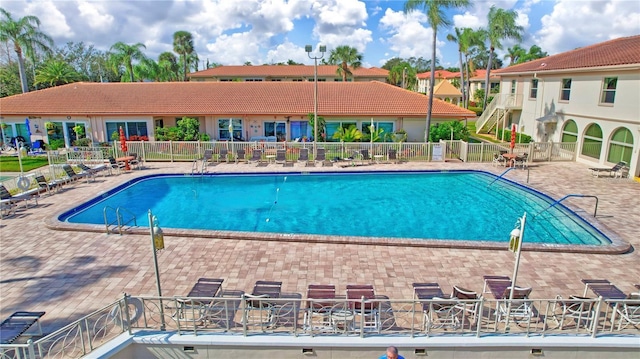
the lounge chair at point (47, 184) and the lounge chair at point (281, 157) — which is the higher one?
the lounge chair at point (281, 157)

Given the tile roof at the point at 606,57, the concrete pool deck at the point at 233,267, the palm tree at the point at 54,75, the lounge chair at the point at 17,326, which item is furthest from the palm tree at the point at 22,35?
the tile roof at the point at 606,57

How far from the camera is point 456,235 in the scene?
1362 centimetres

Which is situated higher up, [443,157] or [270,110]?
[270,110]

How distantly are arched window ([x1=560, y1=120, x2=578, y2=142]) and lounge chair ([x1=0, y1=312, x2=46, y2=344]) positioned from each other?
26447mm

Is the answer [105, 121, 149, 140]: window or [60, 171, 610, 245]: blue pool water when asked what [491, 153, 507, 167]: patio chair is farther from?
[105, 121, 149, 140]: window

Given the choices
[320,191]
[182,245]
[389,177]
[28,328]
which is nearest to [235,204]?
[320,191]

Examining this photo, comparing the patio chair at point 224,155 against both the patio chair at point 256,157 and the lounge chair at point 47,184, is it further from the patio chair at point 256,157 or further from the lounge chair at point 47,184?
the lounge chair at point 47,184

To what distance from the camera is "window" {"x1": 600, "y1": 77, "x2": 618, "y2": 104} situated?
2050 centimetres

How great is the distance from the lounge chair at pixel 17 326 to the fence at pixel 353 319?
0.28 m

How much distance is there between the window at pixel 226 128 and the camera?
95.0ft

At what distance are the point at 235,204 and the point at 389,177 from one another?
8.62 meters

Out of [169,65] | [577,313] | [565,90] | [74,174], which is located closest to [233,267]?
[577,313]

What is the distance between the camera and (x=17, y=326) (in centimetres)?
702

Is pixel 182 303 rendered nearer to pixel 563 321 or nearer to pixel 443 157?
pixel 563 321
